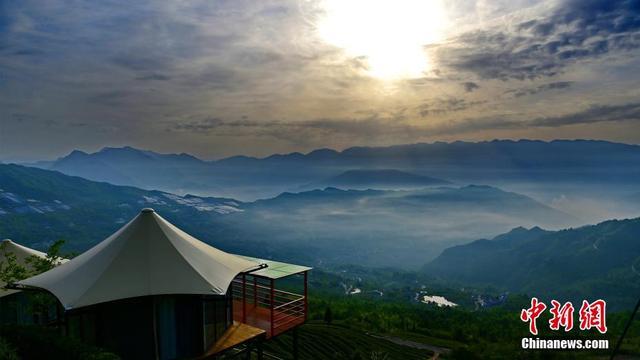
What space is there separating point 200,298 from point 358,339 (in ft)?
72.7

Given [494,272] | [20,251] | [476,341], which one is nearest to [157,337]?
[20,251]

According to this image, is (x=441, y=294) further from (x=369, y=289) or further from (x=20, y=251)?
(x=20, y=251)

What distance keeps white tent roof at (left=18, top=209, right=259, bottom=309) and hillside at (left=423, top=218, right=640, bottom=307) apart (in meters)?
130

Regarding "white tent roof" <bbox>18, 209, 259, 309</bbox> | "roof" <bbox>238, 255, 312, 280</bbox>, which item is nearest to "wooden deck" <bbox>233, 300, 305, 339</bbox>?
"roof" <bbox>238, 255, 312, 280</bbox>

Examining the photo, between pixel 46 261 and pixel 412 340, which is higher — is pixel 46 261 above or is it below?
above

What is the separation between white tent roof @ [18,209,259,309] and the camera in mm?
12594

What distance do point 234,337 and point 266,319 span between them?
198 cm

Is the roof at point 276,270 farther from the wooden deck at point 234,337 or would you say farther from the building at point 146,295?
the wooden deck at point 234,337

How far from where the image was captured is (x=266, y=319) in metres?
16.3

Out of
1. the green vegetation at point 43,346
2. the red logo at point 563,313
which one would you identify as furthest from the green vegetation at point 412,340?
the green vegetation at point 43,346

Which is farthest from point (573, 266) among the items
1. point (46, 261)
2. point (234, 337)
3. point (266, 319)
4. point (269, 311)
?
point (46, 261)

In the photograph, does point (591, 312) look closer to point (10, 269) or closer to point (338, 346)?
point (338, 346)

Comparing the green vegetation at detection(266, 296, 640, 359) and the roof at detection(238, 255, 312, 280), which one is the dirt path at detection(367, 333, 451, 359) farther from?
the roof at detection(238, 255, 312, 280)

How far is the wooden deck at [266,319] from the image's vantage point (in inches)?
616
